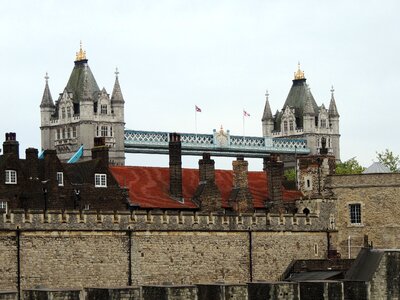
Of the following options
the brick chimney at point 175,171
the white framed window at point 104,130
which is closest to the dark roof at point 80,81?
the white framed window at point 104,130

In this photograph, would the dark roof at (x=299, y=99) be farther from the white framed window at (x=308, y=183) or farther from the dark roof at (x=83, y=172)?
the dark roof at (x=83, y=172)

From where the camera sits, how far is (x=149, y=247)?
8075 centimetres

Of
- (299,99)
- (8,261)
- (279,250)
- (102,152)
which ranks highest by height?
(299,99)

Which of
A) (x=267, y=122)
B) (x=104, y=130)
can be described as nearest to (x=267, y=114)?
(x=267, y=122)

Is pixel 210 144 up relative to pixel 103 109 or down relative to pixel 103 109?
down

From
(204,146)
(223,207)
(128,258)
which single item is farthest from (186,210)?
(204,146)

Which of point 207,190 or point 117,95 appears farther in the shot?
point 117,95

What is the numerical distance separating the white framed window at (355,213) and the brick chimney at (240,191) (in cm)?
577

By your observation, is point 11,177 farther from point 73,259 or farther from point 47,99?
point 47,99

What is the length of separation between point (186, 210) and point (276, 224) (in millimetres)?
5174

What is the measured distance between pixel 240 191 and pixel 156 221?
1133 centimetres

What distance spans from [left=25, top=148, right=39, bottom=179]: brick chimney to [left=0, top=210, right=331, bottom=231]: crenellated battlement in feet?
24.8

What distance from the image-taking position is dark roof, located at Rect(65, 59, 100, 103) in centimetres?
16362

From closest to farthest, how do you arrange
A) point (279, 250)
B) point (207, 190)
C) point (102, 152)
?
point (279, 250), point (207, 190), point (102, 152)
